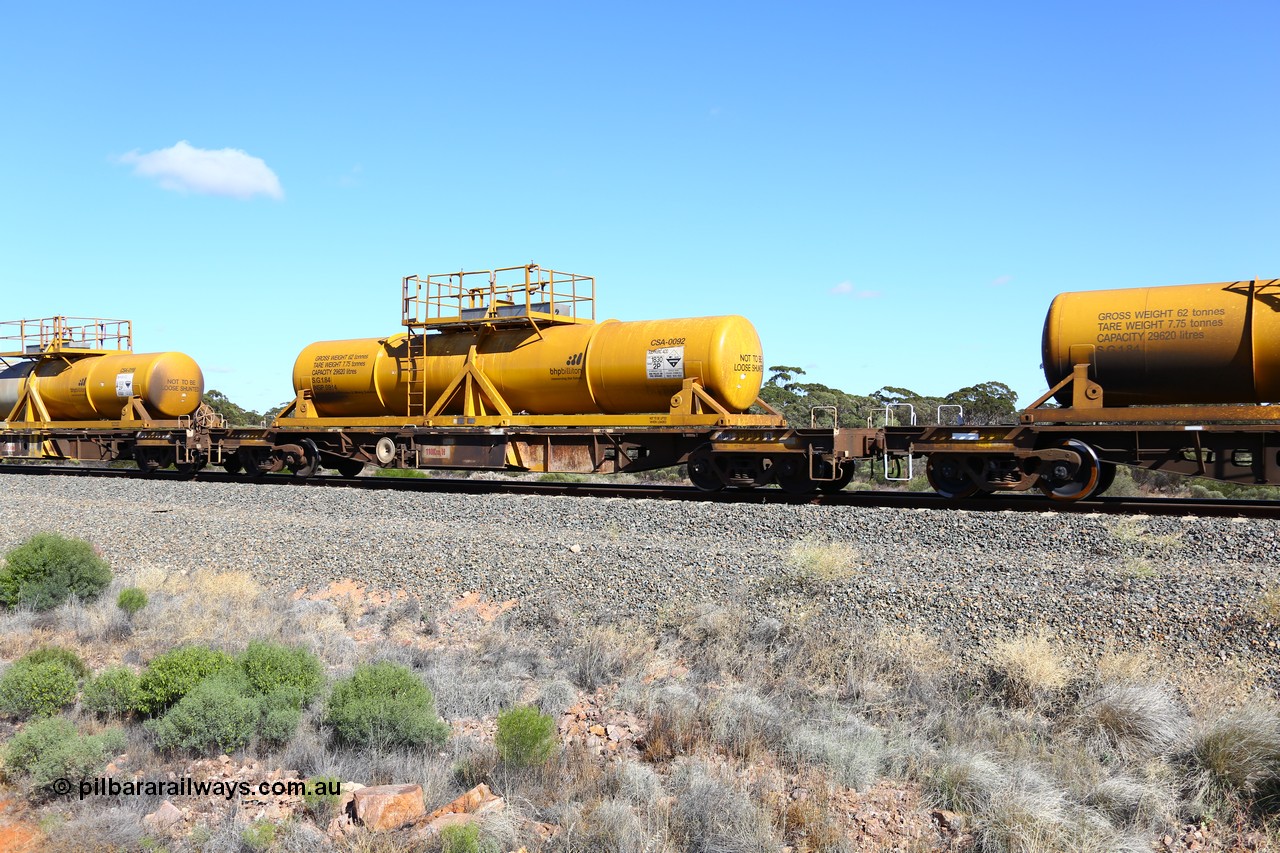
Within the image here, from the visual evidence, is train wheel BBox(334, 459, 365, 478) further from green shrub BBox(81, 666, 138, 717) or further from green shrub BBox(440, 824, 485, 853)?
green shrub BBox(440, 824, 485, 853)

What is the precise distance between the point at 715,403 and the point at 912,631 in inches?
346

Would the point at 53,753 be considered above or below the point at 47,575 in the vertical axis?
below

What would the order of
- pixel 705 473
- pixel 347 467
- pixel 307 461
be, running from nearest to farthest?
pixel 705 473
pixel 307 461
pixel 347 467

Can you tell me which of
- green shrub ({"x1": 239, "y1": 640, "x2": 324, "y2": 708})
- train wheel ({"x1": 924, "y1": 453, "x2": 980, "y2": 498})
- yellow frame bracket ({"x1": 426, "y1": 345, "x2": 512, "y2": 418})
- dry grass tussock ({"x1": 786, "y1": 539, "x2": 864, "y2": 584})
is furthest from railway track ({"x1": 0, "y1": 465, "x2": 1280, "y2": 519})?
green shrub ({"x1": 239, "y1": 640, "x2": 324, "y2": 708})

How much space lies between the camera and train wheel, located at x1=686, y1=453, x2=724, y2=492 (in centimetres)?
1698

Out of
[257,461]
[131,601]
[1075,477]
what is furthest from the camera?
[257,461]

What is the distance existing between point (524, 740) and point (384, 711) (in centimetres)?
108

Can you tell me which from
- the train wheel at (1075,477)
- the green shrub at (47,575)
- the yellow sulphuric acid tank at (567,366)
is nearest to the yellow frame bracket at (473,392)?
the yellow sulphuric acid tank at (567,366)

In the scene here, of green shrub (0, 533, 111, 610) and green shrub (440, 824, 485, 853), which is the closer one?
green shrub (440, 824, 485, 853)

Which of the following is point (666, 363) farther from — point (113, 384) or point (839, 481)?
point (113, 384)

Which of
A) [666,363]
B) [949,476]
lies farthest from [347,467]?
[949,476]

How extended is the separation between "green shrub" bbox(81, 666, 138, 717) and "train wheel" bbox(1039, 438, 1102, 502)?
37.4ft

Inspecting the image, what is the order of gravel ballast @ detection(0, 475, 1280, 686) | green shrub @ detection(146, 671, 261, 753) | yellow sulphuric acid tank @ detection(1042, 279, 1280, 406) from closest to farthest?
green shrub @ detection(146, 671, 261, 753)
gravel ballast @ detection(0, 475, 1280, 686)
yellow sulphuric acid tank @ detection(1042, 279, 1280, 406)

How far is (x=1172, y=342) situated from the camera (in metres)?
13.5
